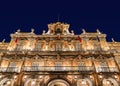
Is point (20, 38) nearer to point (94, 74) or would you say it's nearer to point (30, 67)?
point (30, 67)

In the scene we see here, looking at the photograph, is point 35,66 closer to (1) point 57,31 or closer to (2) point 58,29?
(1) point 57,31

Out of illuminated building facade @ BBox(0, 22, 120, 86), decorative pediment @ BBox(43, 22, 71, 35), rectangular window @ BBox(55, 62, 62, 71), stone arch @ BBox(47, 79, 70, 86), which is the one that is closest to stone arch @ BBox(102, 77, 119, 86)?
illuminated building facade @ BBox(0, 22, 120, 86)

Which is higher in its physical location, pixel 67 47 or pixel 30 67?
pixel 67 47

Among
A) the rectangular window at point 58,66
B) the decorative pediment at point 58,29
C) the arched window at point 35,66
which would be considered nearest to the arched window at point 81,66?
the rectangular window at point 58,66

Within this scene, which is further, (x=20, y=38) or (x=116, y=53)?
(x=20, y=38)

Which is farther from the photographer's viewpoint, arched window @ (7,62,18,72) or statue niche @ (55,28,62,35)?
statue niche @ (55,28,62,35)

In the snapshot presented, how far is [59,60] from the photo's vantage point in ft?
116

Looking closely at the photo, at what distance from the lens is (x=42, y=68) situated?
33.6 m


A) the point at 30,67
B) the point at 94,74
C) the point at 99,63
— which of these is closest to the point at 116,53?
the point at 99,63

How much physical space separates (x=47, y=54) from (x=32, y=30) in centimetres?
987

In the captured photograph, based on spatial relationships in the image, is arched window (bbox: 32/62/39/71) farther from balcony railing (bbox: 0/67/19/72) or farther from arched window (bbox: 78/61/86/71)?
arched window (bbox: 78/61/86/71)

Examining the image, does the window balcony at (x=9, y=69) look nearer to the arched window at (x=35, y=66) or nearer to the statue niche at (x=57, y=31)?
the arched window at (x=35, y=66)

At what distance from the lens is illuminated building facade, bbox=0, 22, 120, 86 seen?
31.4m

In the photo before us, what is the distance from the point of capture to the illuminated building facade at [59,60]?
31391 millimetres
